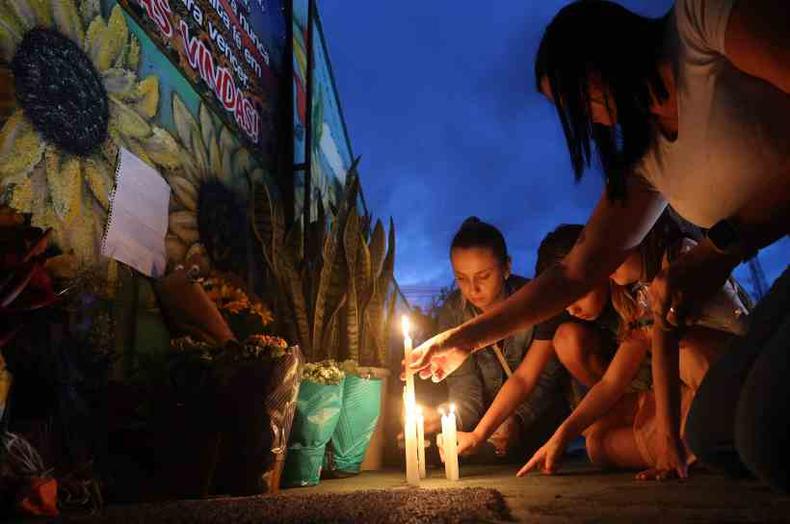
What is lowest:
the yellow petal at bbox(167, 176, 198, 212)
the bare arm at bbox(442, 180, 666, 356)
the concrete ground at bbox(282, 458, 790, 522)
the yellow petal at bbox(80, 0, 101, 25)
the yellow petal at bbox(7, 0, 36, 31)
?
the concrete ground at bbox(282, 458, 790, 522)

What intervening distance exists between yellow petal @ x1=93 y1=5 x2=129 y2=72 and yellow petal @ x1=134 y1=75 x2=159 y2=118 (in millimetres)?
168

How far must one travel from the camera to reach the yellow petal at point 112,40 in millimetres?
2105

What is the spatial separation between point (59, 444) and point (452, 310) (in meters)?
2.02

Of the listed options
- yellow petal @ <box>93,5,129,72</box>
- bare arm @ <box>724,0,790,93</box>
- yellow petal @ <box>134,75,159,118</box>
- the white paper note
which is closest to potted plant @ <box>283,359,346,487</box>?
the white paper note

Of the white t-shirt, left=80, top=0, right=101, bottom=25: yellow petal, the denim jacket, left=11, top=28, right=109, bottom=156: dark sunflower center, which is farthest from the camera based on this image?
the denim jacket

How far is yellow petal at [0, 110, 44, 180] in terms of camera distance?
1.63m

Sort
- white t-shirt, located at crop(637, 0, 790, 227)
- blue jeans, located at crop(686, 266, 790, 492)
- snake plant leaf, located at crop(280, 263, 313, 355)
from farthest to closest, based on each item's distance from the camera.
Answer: snake plant leaf, located at crop(280, 263, 313, 355)
white t-shirt, located at crop(637, 0, 790, 227)
blue jeans, located at crop(686, 266, 790, 492)

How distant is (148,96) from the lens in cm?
239

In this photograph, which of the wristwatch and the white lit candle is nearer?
the wristwatch

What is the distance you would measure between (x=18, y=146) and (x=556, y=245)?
82.7 inches

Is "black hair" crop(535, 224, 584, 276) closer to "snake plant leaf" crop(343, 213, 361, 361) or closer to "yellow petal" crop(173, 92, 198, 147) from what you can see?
"snake plant leaf" crop(343, 213, 361, 361)

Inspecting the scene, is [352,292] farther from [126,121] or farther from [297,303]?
[126,121]

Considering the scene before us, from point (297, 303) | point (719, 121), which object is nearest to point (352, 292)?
point (297, 303)

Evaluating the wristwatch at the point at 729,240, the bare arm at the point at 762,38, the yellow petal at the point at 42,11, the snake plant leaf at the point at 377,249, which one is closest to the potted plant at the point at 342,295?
the snake plant leaf at the point at 377,249
